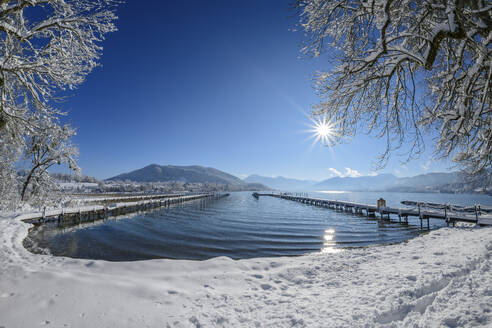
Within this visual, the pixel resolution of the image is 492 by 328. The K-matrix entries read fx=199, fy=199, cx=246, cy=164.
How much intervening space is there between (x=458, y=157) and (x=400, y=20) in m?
7.97

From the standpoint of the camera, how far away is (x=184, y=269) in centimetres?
618

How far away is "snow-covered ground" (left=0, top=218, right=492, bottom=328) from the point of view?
3.34m

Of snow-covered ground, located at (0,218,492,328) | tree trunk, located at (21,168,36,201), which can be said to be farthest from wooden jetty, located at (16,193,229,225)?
snow-covered ground, located at (0,218,492,328)

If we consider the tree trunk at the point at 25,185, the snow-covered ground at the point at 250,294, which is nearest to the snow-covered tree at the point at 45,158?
the tree trunk at the point at 25,185

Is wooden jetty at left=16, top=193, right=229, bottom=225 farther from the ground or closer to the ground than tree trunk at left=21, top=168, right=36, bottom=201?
closer to the ground

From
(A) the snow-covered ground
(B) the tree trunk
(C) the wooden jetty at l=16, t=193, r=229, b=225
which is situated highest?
→ (B) the tree trunk

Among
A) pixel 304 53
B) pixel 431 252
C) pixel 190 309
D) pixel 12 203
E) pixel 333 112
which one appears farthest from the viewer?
pixel 12 203

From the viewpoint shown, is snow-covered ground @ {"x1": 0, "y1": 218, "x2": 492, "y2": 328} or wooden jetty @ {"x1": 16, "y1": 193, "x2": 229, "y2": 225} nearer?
snow-covered ground @ {"x1": 0, "y1": 218, "x2": 492, "y2": 328}

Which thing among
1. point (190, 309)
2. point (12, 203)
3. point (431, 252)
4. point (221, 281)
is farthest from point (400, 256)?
point (12, 203)

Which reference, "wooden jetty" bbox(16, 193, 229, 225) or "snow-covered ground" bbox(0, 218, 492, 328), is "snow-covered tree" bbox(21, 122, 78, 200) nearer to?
"wooden jetty" bbox(16, 193, 229, 225)

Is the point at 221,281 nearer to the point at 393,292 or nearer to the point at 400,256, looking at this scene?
the point at 393,292

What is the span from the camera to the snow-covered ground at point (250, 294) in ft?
11.0

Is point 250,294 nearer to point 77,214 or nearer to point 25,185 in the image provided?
point 77,214

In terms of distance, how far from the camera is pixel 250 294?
15.7ft
